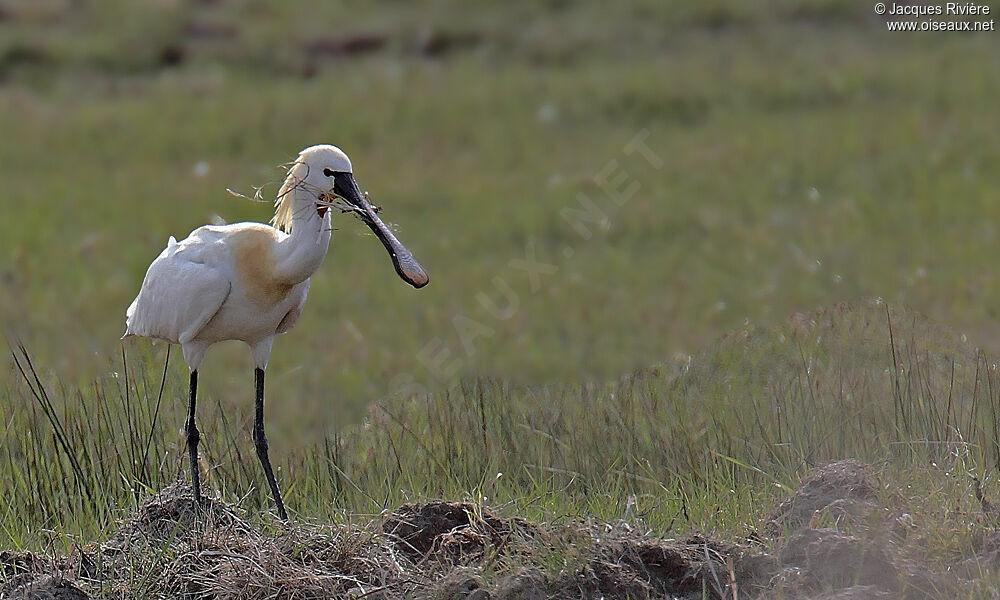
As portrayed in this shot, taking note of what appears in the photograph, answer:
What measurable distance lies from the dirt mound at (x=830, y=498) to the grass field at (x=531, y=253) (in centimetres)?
13

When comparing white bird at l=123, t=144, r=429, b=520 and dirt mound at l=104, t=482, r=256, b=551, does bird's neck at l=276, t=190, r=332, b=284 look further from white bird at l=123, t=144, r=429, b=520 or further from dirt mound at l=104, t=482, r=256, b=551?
dirt mound at l=104, t=482, r=256, b=551

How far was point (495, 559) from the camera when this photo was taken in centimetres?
436

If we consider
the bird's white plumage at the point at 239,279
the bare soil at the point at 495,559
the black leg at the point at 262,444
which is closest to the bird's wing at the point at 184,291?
the bird's white plumage at the point at 239,279

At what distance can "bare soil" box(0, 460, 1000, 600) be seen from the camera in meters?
4.14

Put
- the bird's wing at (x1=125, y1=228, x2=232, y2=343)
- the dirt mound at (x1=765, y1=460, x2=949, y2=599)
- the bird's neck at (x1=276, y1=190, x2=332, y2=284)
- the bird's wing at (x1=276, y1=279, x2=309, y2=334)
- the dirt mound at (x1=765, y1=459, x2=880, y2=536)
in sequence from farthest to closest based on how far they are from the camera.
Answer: the bird's wing at (x1=276, y1=279, x2=309, y2=334) → the bird's wing at (x1=125, y1=228, x2=232, y2=343) → the bird's neck at (x1=276, y1=190, x2=332, y2=284) → the dirt mound at (x1=765, y1=459, x2=880, y2=536) → the dirt mound at (x1=765, y1=460, x2=949, y2=599)

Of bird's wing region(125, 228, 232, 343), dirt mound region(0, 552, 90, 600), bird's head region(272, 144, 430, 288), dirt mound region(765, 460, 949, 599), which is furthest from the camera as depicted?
bird's wing region(125, 228, 232, 343)

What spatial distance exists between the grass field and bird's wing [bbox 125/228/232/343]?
1.20 ft

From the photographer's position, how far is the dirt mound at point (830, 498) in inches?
176

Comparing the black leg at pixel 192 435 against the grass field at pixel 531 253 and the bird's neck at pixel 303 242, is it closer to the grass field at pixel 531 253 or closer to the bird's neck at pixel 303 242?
the grass field at pixel 531 253

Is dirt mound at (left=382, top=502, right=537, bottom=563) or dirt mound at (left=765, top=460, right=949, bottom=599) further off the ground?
dirt mound at (left=382, top=502, right=537, bottom=563)

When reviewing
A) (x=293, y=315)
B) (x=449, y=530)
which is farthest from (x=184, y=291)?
(x=449, y=530)

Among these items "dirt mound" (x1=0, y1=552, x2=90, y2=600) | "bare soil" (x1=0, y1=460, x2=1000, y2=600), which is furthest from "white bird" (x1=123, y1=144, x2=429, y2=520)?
"dirt mound" (x1=0, y1=552, x2=90, y2=600)

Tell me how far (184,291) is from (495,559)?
1.39 meters

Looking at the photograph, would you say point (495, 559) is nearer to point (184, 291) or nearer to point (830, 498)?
point (830, 498)
